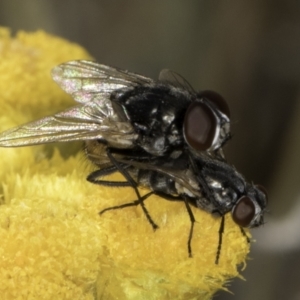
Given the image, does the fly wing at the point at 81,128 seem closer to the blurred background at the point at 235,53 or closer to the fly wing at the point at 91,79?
the fly wing at the point at 91,79

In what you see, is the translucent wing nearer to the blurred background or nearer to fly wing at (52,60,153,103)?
fly wing at (52,60,153,103)

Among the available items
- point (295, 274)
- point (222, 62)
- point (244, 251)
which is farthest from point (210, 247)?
point (222, 62)

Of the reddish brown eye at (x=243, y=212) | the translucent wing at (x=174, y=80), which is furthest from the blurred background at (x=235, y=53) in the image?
the reddish brown eye at (x=243, y=212)

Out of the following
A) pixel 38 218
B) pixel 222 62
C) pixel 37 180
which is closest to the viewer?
pixel 38 218

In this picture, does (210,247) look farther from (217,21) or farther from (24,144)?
(217,21)

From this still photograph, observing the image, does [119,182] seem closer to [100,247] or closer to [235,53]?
[100,247]

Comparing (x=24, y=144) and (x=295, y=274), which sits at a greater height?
(x=24, y=144)
